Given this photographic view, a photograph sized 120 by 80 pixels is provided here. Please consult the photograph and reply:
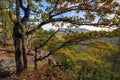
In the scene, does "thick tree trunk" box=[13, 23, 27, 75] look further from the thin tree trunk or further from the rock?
the rock

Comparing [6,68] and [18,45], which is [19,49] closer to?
[18,45]

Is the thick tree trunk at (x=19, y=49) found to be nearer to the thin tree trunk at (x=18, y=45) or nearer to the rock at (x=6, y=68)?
the thin tree trunk at (x=18, y=45)

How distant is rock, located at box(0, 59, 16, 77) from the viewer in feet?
90.0

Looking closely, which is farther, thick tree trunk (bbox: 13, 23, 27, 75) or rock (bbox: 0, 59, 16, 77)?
rock (bbox: 0, 59, 16, 77)

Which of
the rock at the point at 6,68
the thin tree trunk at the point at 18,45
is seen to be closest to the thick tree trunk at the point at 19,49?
the thin tree trunk at the point at 18,45

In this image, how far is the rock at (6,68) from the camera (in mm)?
27447

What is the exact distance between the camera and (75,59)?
28.1 metres

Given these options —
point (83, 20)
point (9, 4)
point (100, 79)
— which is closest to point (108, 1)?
point (83, 20)

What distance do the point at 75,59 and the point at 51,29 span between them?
46.9 feet

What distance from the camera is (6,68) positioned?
91.4ft

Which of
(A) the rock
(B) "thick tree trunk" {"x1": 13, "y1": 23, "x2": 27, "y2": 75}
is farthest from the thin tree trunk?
(A) the rock

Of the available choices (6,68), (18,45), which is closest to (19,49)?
(18,45)

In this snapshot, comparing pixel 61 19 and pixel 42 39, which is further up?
pixel 61 19

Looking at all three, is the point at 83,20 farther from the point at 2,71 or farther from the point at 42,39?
the point at 2,71
